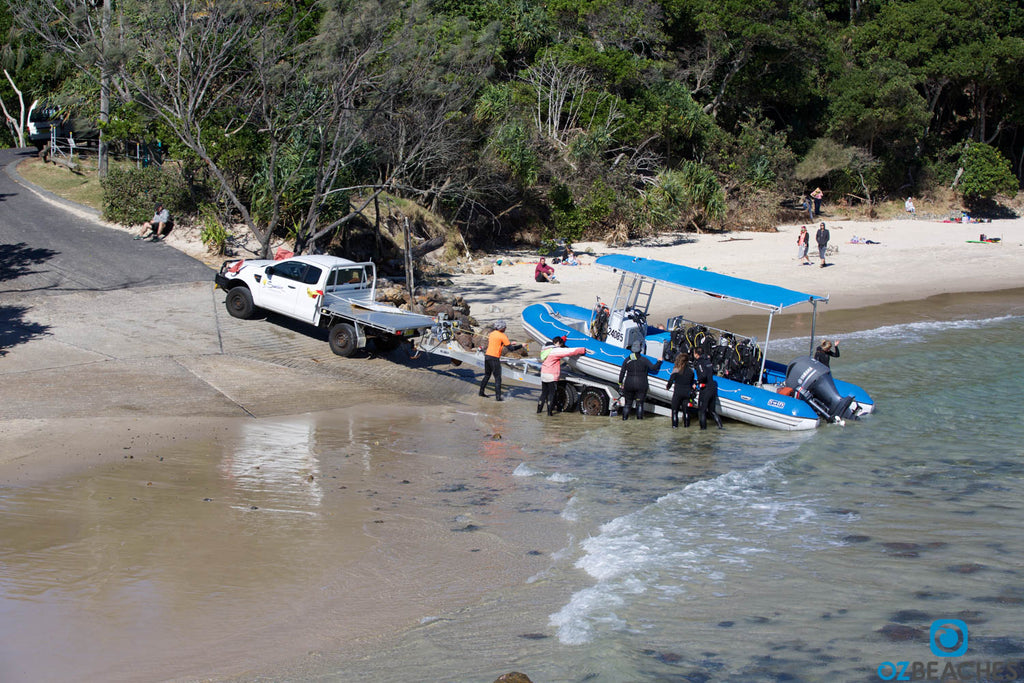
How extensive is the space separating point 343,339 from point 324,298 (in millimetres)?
892

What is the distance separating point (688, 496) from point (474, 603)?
3657mm

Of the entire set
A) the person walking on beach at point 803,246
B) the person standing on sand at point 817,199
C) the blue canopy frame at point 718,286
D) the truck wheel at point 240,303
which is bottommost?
the truck wheel at point 240,303

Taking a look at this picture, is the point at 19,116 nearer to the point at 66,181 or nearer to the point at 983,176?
the point at 66,181

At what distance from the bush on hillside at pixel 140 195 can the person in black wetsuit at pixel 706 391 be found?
51.2 ft

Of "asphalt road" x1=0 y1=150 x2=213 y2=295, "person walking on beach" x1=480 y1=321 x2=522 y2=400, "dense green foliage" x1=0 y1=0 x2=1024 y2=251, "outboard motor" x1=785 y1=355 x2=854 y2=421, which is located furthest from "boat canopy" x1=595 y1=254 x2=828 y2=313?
"asphalt road" x1=0 y1=150 x2=213 y2=295

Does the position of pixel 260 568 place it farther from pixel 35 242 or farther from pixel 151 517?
pixel 35 242

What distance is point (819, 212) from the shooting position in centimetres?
3778

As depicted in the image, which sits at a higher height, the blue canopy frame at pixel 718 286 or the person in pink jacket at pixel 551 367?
the blue canopy frame at pixel 718 286

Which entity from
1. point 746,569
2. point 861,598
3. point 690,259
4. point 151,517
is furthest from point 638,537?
Answer: point 690,259

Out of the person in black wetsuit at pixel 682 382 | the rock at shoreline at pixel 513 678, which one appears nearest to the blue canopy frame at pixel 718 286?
the person in black wetsuit at pixel 682 382

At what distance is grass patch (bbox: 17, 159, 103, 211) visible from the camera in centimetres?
2534

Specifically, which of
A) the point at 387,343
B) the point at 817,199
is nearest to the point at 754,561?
the point at 387,343

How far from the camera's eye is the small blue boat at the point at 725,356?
13461mm

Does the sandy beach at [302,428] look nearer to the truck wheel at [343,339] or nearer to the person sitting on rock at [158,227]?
the truck wheel at [343,339]
